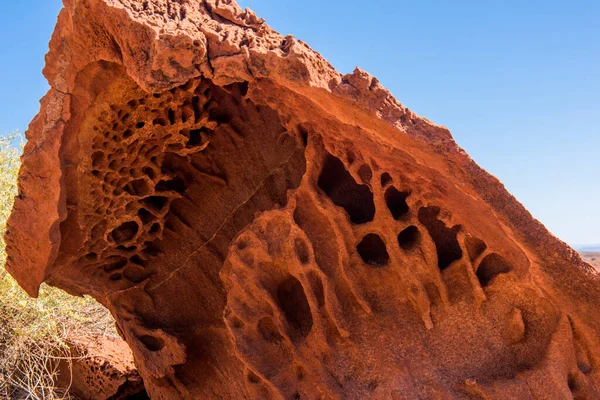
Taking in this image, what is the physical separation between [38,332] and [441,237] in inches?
214

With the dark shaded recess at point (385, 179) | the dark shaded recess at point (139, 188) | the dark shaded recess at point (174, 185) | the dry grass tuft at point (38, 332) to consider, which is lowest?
the dry grass tuft at point (38, 332)

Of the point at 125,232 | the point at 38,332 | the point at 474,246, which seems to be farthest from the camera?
the point at 38,332

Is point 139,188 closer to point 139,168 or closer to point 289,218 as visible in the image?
point 139,168

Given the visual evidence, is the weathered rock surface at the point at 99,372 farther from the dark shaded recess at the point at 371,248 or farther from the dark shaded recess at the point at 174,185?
Answer: the dark shaded recess at the point at 371,248

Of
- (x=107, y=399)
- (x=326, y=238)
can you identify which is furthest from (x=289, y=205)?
(x=107, y=399)

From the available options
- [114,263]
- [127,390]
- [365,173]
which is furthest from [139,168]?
[127,390]

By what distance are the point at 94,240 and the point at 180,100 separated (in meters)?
1.25

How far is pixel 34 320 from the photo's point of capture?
7332 mm

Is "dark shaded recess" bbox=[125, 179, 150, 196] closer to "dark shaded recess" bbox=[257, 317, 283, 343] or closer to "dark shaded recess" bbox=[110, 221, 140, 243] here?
"dark shaded recess" bbox=[110, 221, 140, 243]

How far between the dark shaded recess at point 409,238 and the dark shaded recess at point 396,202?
115 mm

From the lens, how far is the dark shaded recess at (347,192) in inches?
145

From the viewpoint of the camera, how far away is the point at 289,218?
11.7ft

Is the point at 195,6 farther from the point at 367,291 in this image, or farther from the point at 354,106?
the point at 367,291

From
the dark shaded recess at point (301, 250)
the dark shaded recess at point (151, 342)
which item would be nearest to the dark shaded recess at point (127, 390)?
the dark shaded recess at point (151, 342)
